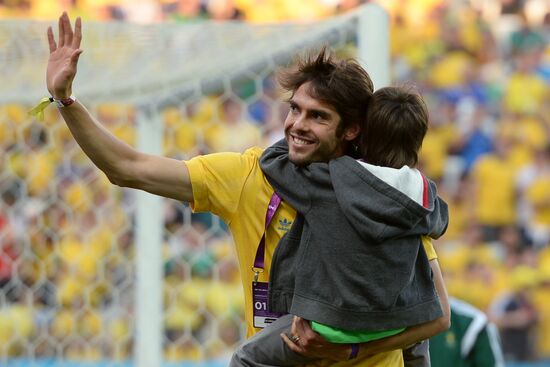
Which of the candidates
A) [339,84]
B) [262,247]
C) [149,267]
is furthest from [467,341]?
[339,84]

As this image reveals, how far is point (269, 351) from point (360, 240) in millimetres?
316

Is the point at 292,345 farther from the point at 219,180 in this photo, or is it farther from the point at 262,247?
the point at 219,180

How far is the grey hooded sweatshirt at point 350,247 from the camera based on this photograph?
87.6 inches

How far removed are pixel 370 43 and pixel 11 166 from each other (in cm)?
237

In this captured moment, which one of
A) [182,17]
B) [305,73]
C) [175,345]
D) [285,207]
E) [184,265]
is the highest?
[182,17]

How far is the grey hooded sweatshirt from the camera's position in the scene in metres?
2.22

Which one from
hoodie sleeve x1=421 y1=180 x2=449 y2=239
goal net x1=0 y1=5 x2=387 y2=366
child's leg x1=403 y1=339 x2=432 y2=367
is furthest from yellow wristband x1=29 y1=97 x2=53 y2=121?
goal net x1=0 y1=5 x2=387 y2=366

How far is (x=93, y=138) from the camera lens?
2.24 m

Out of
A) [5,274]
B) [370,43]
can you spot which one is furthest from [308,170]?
[5,274]

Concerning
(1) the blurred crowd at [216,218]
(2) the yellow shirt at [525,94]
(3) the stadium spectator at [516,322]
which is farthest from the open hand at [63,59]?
(2) the yellow shirt at [525,94]

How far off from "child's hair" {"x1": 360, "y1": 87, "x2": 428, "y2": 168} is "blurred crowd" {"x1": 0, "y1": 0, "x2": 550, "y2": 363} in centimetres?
100

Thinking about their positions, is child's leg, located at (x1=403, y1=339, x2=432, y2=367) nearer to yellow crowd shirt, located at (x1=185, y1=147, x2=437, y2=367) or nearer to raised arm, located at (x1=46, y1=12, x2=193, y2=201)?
yellow crowd shirt, located at (x1=185, y1=147, x2=437, y2=367)

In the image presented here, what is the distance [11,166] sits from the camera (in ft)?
17.2

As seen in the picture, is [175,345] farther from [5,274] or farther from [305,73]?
[305,73]
